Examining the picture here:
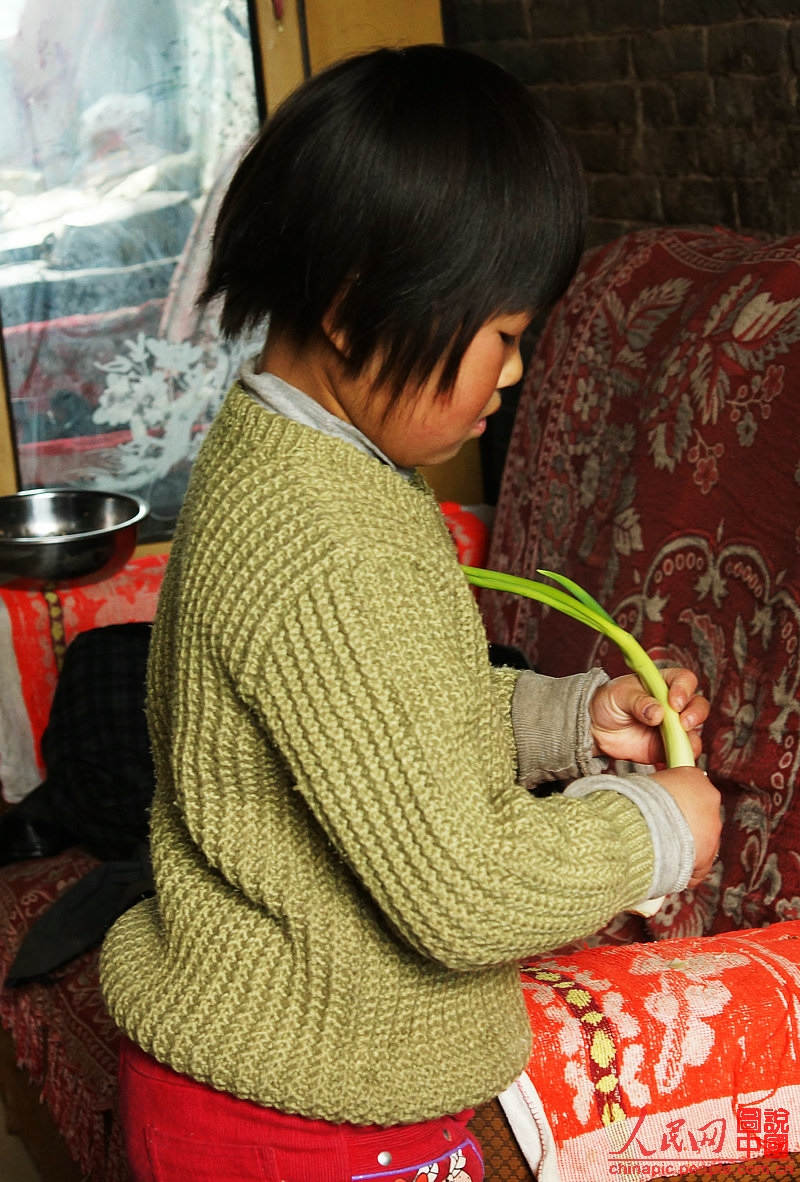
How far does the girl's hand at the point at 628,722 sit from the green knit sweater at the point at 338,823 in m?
0.29

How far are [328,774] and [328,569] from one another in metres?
0.15

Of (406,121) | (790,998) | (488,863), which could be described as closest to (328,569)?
(488,863)

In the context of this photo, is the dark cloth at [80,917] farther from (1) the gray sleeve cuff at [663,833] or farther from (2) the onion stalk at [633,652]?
(1) the gray sleeve cuff at [663,833]

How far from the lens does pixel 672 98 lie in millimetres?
2635

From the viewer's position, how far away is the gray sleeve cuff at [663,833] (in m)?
1.07

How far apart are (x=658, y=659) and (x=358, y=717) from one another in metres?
1.05

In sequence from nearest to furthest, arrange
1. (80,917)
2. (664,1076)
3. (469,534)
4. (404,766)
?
1. (404,766)
2. (664,1076)
3. (80,917)
4. (469,534)

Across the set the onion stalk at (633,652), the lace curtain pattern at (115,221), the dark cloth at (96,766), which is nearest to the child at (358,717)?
the onion stalk at (633,652)

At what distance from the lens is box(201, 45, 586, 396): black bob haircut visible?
1.00m

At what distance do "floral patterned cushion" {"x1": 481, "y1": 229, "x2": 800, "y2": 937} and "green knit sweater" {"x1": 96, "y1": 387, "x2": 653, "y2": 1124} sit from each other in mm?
649

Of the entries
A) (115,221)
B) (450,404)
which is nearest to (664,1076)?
(450,404)

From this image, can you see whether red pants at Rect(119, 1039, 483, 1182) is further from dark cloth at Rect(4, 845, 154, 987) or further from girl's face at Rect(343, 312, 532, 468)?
dark cloth at Rect(4, 845, 154, 987)

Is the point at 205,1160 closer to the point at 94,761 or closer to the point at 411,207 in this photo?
the point at 411,207

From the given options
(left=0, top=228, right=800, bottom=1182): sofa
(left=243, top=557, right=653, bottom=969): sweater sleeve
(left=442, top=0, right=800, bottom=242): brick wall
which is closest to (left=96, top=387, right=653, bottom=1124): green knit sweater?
(left=243, top=557, right=653, bottom=969): sweater sleeve
